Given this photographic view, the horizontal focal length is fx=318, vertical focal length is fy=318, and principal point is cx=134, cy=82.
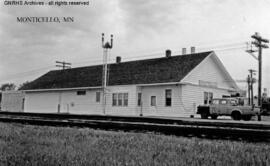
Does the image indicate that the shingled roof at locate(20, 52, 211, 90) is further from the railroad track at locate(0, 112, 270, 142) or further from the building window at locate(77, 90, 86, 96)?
the railroad track at locate(0, 112, 270, 142)

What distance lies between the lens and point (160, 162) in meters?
4.75

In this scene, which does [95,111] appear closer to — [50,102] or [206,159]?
[50,102]

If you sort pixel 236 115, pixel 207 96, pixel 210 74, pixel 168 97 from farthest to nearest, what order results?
pixel 210 74 < pixel 207 96 < pixel 168 97 < pixel 236 115

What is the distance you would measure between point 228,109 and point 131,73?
11.2 m

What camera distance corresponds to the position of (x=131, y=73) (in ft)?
105

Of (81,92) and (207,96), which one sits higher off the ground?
(81,92)

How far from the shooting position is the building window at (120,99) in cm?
3044

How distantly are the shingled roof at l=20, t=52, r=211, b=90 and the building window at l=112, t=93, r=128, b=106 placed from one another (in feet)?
3.80

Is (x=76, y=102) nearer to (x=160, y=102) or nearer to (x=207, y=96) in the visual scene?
(x=160, y=102)

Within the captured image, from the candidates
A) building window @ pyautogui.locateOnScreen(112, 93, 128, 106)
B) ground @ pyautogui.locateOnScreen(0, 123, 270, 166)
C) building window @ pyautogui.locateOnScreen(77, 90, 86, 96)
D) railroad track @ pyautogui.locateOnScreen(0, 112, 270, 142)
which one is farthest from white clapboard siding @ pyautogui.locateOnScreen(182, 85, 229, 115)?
ground @ pyautogui.locateOnScreen(0, 123, 270, 166)

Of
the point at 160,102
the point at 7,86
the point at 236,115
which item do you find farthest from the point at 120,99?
the point at 7,86

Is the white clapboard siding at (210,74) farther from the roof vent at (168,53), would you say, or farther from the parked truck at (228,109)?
the roof vent at (168,53)

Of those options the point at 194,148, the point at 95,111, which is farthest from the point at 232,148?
the point at 95,111

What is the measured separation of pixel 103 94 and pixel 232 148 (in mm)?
24916
